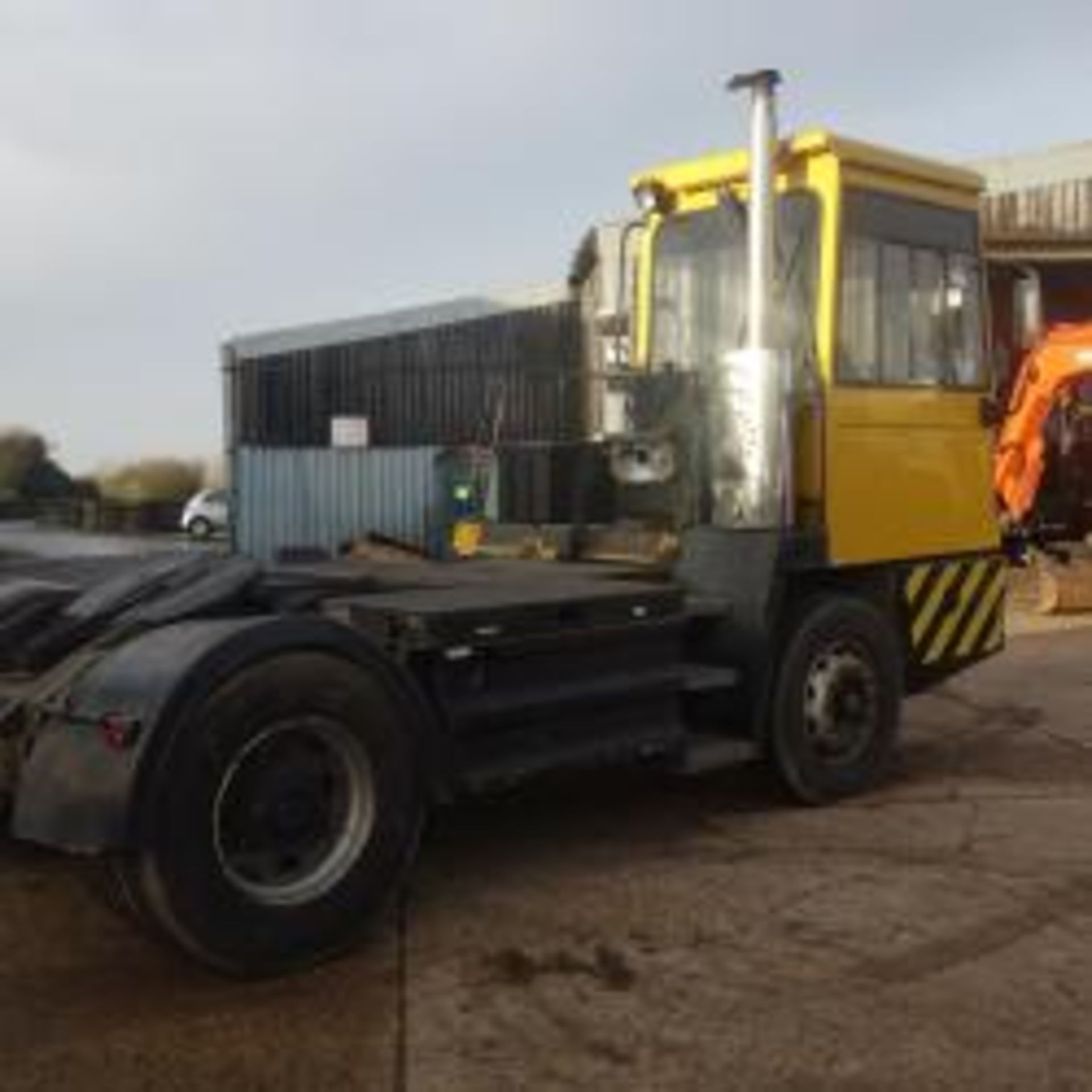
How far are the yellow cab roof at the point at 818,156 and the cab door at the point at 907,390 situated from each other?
126mm

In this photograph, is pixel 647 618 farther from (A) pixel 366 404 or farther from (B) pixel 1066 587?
(A) pixel 366 404

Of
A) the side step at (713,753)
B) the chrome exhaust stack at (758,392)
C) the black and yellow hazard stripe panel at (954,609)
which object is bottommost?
the side step at (713,753)

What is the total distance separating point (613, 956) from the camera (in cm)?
566

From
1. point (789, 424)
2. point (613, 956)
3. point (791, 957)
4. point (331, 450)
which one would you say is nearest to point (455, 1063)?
point (613, 956)

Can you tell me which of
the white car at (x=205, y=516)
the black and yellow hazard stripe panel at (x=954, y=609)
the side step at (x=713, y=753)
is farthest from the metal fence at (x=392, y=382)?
the side step at (x=713, y=753)

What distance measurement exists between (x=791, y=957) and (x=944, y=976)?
49 cm

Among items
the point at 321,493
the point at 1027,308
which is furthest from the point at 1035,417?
the point at 321,493

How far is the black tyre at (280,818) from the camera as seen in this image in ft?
17.0

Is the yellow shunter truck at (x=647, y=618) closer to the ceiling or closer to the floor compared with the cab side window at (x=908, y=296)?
closer to the floor

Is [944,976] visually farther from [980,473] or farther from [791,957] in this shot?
[980,473]

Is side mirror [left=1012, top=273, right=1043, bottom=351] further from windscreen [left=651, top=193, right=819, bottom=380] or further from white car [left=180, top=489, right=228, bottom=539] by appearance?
white car [left=180, top=489, right=228, bottom=539]

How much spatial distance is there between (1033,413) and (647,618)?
20.4ft

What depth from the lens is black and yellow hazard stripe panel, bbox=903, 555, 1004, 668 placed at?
28.0 feet

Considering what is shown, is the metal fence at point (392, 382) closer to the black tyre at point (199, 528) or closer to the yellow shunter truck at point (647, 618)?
the black tyre at point (199, 528)
